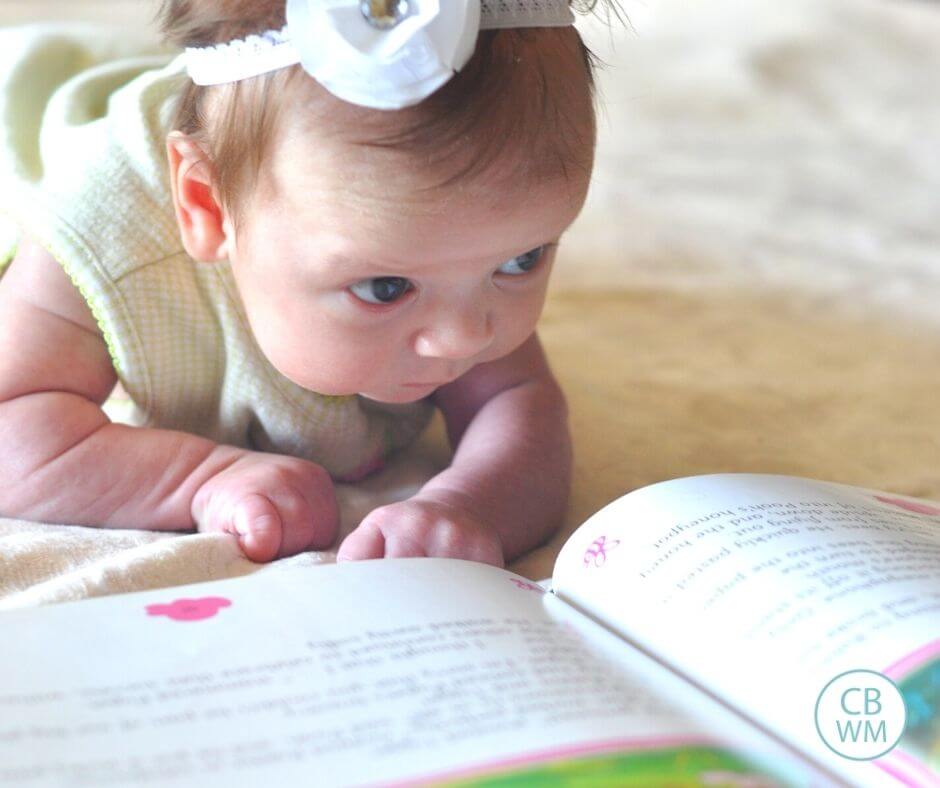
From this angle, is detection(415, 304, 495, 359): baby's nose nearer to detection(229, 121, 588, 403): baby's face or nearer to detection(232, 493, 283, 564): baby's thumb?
detection(229, 121, 588, 403): baby's face

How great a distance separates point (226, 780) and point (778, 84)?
199 centimetres

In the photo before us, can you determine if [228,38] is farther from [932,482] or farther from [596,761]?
[932,482]

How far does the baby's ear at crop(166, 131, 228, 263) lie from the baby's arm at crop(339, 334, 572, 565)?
21cm

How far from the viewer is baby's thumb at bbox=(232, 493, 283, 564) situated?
800 mm

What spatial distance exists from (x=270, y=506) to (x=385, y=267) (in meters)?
0.18

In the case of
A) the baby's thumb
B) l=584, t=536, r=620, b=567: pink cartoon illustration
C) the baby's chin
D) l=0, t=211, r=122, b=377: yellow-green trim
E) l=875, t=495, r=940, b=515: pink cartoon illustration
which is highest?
l=0, t=211, r=122, b=377: yellow-green trim

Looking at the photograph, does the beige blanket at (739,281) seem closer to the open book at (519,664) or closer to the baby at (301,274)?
the baby at (301,274)

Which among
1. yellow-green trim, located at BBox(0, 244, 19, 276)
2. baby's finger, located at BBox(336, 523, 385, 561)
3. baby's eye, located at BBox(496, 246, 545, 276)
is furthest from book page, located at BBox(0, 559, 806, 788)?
yellow-green trim, located at BBox(0, 244, 19, 276)

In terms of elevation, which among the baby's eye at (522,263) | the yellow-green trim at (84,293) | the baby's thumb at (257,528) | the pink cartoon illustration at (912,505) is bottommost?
the baby's thumb at (257,528)

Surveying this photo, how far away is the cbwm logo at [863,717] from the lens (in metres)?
0.57

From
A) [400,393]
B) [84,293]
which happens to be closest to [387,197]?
[400,393]

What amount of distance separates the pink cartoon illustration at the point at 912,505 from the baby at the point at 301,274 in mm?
223

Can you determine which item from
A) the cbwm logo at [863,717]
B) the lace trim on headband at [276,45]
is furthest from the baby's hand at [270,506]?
the cbwm logo at [863,717]

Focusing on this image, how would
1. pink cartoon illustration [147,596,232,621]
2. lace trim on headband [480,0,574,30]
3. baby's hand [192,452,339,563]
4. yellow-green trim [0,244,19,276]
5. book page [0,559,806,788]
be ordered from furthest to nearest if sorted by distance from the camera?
yellow-green trim [0,244,19,276], baby's hand [192,452,339,563], lace trim on headband [480,0,574,30], pink cartoon illustration [147,596,232,621], book page [0,559,806,788]
